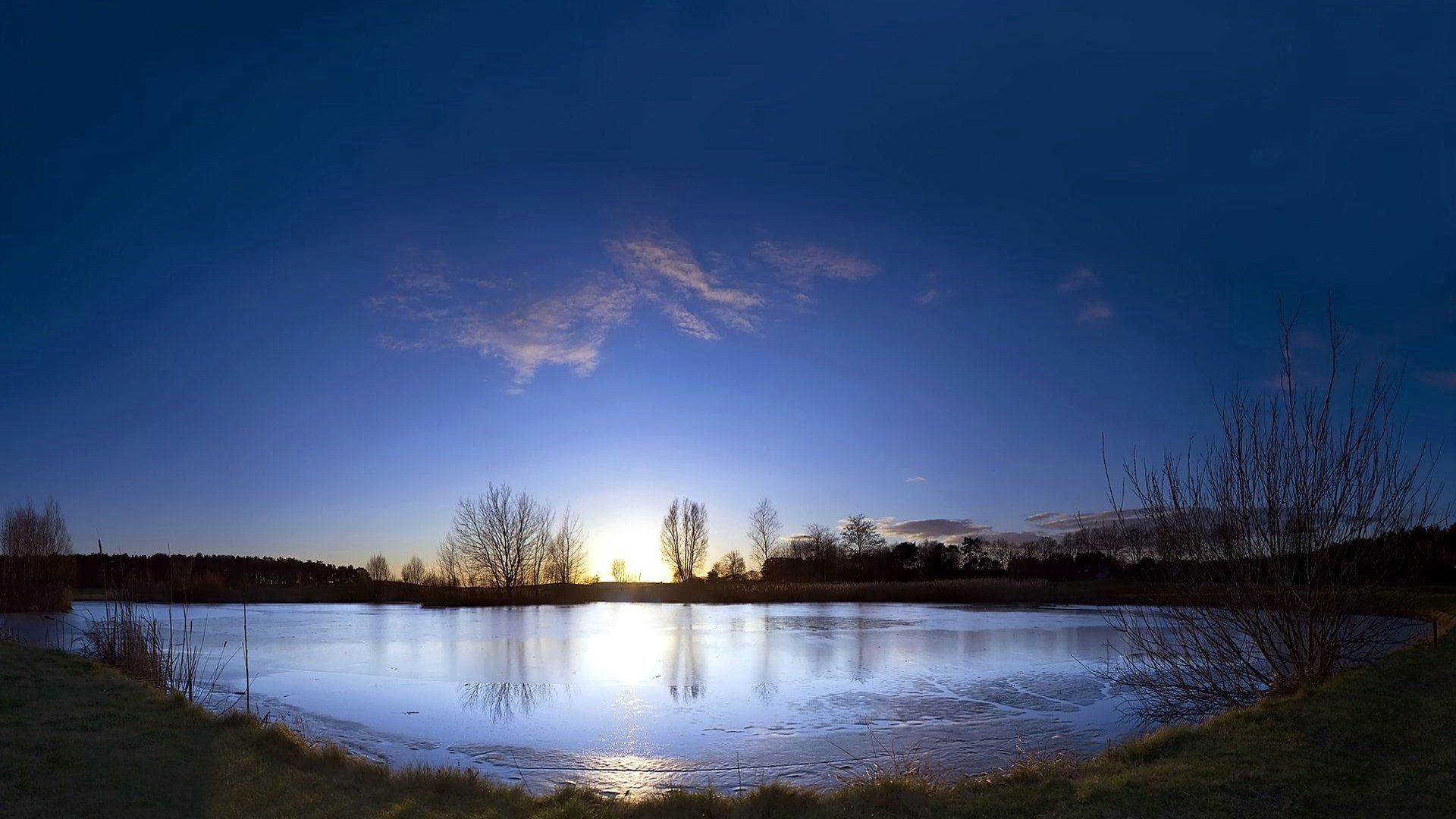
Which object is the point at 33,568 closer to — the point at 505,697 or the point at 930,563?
the point at 505,697

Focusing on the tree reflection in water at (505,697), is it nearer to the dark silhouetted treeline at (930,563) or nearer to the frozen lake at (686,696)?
the frozen lake at (686,696)

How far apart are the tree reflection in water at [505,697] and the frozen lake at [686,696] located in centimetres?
6

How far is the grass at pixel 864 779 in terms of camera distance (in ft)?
18.3

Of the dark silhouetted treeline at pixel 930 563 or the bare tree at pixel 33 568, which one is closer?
the bare tree at pixel 33 568

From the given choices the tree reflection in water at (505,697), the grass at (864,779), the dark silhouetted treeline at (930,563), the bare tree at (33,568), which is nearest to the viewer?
the grass at (864,779)

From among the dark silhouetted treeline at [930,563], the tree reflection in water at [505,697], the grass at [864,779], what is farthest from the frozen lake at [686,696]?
the dark silhouetted treeline at [930,563]

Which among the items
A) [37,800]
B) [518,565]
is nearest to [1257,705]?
[37,800]

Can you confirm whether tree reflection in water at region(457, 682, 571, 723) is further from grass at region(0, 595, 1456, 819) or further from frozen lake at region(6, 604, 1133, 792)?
grass at region(0, 595, 1456, 819)

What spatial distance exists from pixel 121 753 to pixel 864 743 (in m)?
7.46

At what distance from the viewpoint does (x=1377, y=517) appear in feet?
29.5

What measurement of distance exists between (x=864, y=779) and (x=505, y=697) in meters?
7.82

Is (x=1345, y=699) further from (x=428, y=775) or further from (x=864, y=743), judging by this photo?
(x=428, y=775)

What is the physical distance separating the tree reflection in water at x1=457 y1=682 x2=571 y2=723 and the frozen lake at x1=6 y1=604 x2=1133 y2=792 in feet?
0.19

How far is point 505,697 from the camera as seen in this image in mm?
12844
